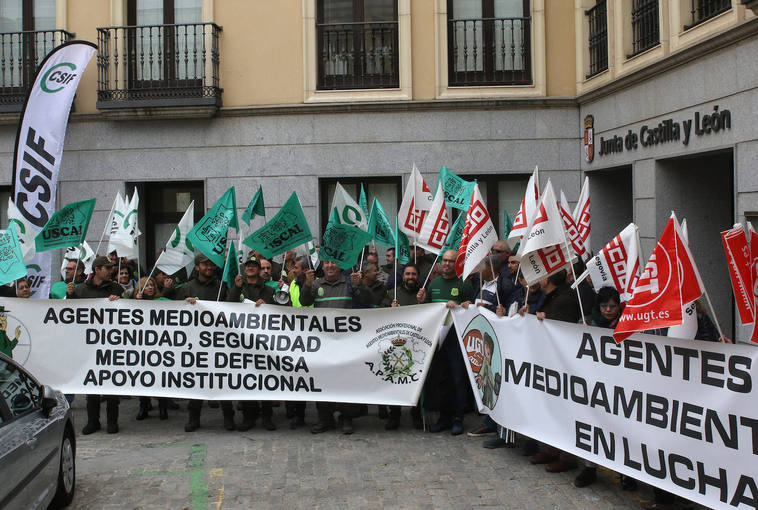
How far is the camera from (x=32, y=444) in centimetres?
530

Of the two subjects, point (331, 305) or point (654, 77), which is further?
point (654, 77)

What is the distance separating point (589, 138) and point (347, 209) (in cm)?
569

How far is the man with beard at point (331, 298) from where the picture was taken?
845 cm

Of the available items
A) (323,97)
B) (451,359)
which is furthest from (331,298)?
(323,97)

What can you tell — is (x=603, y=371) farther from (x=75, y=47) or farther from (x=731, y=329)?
(x=75, y=47)

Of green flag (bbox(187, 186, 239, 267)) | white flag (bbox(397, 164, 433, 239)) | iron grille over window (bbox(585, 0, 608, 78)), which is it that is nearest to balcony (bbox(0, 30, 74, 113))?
green flag (bbox(187, 186, 239, 267))

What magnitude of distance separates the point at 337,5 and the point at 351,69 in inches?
49.5

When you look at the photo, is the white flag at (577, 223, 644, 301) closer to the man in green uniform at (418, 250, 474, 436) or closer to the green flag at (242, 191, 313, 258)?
the man in green uniform at (418, 250, 474, 436)

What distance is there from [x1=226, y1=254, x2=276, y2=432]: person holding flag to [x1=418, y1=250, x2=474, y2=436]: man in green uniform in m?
1.69

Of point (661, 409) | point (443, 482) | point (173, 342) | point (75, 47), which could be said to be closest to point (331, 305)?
point (173, 342)

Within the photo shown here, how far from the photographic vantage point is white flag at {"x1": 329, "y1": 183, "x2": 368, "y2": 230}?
10.4 metres

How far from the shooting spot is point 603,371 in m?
6.22

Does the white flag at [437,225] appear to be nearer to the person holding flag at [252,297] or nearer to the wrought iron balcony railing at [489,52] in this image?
the person holding flag at [252,297]

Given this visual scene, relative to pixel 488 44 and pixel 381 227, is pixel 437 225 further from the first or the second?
pixel 488 44
